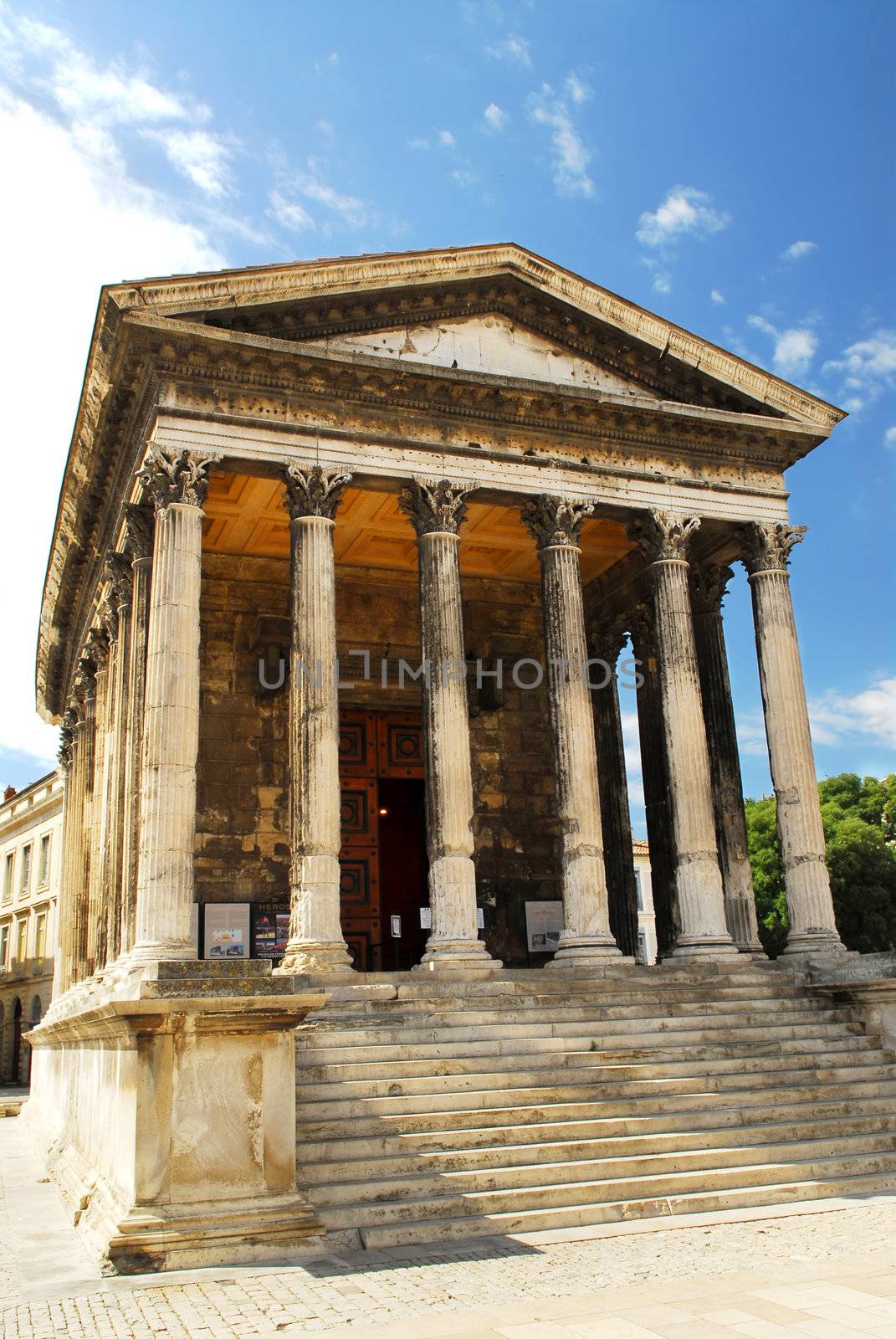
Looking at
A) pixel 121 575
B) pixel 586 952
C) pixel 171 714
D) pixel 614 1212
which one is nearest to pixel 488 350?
pixel 121 575

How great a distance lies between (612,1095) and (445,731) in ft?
16.6

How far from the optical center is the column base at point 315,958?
1303cm

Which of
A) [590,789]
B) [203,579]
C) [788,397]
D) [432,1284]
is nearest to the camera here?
[432,1284]

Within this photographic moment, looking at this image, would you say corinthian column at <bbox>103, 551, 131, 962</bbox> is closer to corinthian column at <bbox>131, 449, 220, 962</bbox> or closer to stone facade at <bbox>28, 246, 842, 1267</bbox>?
stone facade at <bbox>28, 246, 842, 1267</bbox>

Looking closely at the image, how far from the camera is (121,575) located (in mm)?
16531

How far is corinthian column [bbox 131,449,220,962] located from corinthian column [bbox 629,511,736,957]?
21.1 feet

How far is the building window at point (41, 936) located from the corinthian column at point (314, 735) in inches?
1270

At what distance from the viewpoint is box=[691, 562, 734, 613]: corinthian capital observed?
61.9ft

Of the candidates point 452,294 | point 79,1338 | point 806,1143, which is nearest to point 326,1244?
point 79,1338

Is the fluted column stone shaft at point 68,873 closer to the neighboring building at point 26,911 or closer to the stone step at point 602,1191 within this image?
the stone step at point 602,1191

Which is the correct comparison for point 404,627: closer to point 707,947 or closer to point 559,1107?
point 707,947

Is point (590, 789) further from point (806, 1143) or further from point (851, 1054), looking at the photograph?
point (806, 1143)

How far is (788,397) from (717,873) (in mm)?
7186

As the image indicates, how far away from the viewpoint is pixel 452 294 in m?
16.1
